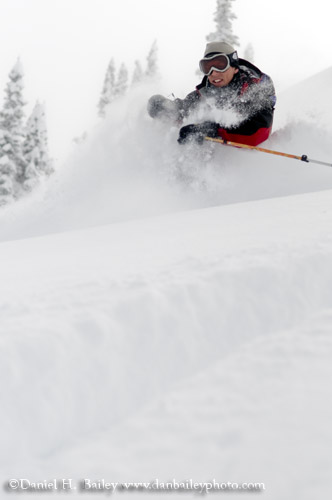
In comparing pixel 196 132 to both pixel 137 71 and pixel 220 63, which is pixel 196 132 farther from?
pixel 137 71

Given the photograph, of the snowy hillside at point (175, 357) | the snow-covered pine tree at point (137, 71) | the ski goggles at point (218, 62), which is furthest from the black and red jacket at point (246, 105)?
the snow-covered pine tree at point (137, 71)

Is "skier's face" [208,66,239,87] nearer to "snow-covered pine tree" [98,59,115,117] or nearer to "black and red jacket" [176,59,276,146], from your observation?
"black and red jacket" [176,59,276,146]

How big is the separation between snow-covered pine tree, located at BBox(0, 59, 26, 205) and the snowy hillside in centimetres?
1723

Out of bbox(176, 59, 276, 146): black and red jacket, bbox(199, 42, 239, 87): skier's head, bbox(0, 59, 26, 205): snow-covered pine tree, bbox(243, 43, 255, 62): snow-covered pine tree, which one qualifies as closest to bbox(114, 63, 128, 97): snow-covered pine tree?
bbox(243, 43, 255, 62): snow-covered pine tree

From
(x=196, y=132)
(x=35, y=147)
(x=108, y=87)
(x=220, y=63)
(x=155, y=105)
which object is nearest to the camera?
(x=196, y=132)

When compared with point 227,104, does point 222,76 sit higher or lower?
higher

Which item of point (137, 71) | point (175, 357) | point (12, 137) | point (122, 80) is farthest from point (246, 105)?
point (137, 71)

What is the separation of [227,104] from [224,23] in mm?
17338

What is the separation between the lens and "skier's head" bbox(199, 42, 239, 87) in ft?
21.5

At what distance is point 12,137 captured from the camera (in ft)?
65.2

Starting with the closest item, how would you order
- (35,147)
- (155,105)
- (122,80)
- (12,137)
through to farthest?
(155,105) < (12,137) < (35,147) < (122,80)

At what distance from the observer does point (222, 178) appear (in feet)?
21.1

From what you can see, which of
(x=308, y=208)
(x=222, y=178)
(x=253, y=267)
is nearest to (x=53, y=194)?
(x=222, y=178)

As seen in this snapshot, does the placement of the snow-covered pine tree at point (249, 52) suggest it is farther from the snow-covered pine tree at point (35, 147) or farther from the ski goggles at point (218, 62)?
the ski goggles at point (218, 62)
